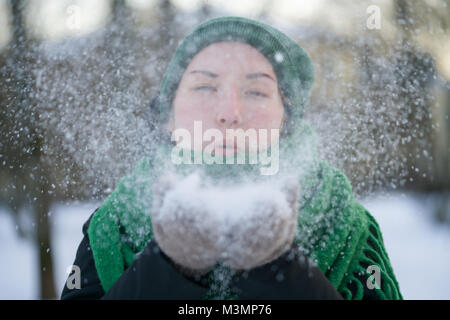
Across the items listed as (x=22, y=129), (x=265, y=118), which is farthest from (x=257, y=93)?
(x=22, y=129)

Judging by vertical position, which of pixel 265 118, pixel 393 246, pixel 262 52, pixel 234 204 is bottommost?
pixel 393 246

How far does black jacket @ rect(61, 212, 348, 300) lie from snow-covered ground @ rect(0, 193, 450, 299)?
0.30 m

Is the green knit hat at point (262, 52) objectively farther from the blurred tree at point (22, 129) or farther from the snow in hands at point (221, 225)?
the blurred tree at point (22, 129)

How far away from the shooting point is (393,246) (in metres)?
0.79

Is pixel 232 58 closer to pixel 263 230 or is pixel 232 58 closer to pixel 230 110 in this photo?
pixel 230 110

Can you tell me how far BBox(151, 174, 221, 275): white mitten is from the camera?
413mm

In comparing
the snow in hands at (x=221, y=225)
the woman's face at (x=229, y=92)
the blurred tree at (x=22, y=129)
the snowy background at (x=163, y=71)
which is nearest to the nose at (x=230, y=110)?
the woman's face at (x=229, y=92)

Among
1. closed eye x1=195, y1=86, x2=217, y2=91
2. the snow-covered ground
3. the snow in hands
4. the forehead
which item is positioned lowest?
the snow-covered ground

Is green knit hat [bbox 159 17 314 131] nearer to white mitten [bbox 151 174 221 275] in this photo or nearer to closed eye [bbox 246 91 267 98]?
closed eye [bbox 246 91 267 98]

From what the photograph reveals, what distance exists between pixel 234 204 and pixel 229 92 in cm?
17

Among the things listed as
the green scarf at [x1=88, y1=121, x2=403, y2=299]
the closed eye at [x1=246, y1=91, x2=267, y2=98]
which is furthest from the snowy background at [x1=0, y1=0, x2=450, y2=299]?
the closed eye at [x1=246, y1=91, x2=267, y2=98]

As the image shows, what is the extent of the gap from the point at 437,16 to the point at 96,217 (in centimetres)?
91

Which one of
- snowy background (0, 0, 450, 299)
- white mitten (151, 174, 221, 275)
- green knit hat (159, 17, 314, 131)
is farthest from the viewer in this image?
snowy background (0, 0, 450, 299)

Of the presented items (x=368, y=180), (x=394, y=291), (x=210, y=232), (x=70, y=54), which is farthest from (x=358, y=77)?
(x=70, y=54)
